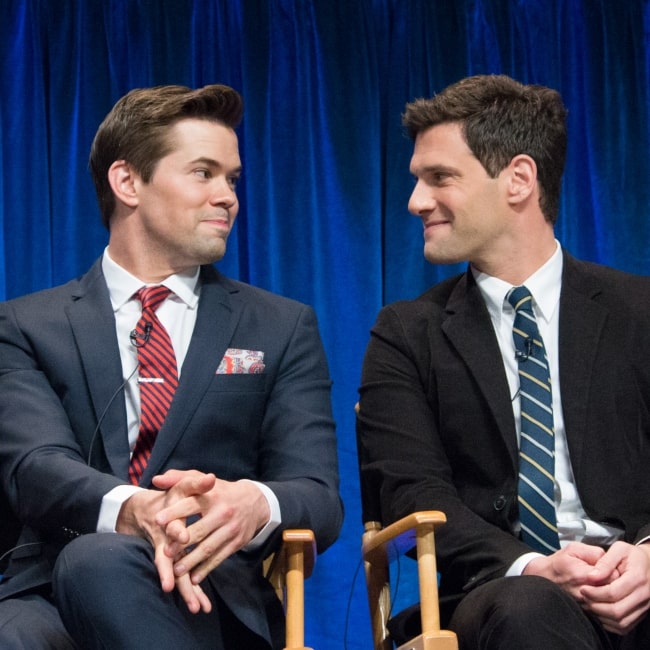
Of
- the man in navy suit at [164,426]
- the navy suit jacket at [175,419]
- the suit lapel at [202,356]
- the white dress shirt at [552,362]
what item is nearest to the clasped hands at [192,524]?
the man in navy suit at [164,426]

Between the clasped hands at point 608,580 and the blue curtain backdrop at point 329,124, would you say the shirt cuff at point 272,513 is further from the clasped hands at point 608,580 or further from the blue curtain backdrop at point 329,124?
the blue curtain backdrop at point 329,124

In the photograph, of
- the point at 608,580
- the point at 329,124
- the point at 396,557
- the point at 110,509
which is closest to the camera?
the point at 608,580

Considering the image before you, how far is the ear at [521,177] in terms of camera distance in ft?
8.89

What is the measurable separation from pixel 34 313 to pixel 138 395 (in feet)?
0.97

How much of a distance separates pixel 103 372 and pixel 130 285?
0.26 meters

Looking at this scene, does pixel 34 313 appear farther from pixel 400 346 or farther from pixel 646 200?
pixel 646 200

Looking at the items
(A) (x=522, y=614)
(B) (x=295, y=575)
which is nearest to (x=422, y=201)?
(B) (x=295, y=575)

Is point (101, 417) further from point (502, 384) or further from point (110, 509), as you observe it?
point (502, 384)

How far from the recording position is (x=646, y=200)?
3891 millimetres

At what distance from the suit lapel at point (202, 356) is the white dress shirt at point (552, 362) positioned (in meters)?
0.56

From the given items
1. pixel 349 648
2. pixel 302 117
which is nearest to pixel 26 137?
pixel 302 117

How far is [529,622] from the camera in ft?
6.30

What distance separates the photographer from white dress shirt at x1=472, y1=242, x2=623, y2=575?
239 centimetres

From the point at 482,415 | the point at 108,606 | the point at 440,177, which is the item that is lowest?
the point at 108,606
